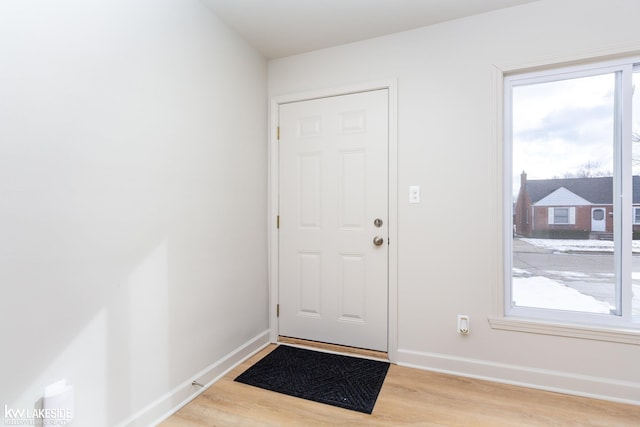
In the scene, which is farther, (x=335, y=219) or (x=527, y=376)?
(x=335, y=219)

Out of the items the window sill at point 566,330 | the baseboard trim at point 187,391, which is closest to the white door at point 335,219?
the baseboard trim at point 187,391

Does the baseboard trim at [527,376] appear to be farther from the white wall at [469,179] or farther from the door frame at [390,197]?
the door frame at [390,197]

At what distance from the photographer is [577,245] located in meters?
2.07

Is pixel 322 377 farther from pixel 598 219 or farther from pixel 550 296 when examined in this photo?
pixel 598 219

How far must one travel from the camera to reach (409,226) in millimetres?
2355

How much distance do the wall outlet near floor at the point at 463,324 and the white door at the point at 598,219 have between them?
972 mm

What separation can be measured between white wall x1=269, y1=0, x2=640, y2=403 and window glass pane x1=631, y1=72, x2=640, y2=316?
10.5 inches

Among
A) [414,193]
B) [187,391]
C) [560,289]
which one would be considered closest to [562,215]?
[560,289]

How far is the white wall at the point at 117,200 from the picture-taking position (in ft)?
3.91

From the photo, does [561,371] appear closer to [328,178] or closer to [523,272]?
[523,272]

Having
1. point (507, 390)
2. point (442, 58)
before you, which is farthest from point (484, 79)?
point (507, 390)

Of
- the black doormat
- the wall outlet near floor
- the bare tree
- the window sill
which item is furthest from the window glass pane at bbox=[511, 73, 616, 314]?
the black doormat

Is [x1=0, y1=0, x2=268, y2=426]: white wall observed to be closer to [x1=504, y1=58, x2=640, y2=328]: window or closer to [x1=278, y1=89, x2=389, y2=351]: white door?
[x1=278, y1=89, x2=389, y2=351]: white door

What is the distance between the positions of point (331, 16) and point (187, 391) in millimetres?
2552
